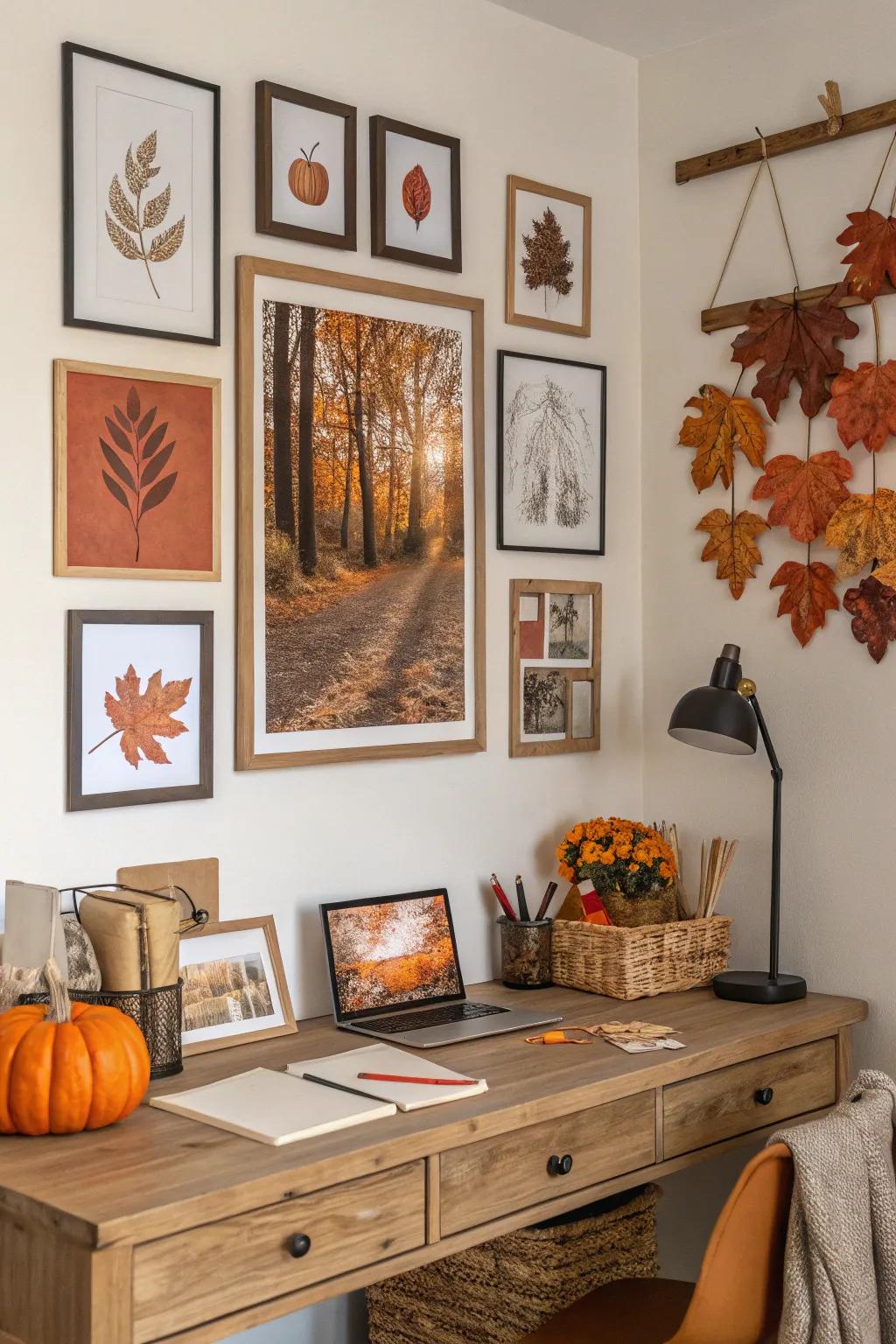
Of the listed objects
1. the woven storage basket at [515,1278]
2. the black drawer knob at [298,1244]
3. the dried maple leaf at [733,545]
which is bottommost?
the woven storage basket at [515,1278]

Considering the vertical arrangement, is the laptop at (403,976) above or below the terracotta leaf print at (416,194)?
below

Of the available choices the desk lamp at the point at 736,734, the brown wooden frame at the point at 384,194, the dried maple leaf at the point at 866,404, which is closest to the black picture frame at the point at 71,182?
the brown wooden frame at the point at 384,194

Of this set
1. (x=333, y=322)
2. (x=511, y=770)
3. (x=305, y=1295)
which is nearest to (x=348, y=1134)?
(x=305, y=1295)

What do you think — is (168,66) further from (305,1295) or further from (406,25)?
(305,1295)

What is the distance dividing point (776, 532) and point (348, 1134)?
4.95 feet

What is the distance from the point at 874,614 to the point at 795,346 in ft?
1.78

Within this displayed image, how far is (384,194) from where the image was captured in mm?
2490

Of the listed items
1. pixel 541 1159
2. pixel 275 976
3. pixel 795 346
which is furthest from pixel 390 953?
pixel 795 346

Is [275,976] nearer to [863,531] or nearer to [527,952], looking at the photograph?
[527,952]

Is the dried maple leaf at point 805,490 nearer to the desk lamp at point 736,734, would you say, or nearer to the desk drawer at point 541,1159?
the desk lamp at point 736,734

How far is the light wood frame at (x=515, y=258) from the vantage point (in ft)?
8.96

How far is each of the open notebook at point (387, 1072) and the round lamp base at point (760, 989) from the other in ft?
2.21

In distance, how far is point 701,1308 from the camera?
1819 millimetres

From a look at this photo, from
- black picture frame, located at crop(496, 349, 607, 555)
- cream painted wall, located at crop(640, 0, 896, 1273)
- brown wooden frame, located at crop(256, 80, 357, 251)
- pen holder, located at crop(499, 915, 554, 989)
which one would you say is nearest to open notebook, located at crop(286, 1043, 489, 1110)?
pen holder, located at crop(499, 915, 554, 989)
